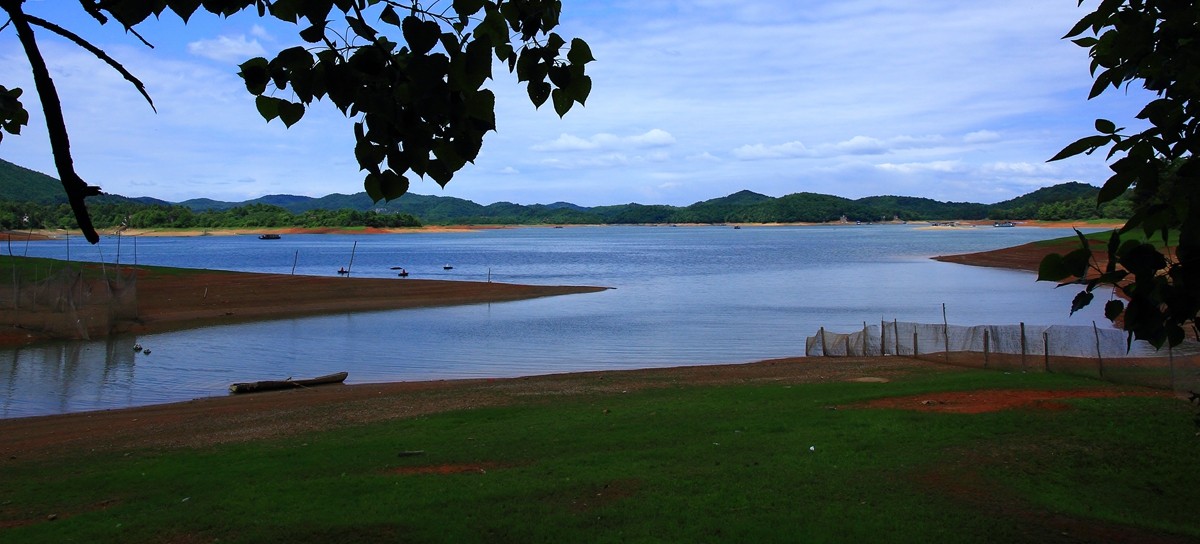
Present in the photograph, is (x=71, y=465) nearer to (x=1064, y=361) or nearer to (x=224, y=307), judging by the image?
(x=1064, y=361)

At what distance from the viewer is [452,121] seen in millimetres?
2936

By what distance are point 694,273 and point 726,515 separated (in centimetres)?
6489

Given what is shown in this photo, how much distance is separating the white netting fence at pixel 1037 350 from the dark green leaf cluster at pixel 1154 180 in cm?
1091

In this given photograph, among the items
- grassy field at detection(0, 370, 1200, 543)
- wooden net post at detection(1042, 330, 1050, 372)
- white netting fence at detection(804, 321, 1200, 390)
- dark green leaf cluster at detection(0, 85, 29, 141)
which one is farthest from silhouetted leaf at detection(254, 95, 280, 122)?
wooden net post at detection(1042, 330, 1050, 372)

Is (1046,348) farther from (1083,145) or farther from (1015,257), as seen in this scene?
(1015,257)

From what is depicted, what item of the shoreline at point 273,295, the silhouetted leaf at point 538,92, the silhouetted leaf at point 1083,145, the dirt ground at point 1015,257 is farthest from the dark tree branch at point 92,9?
the dirt ground at point 1015,257

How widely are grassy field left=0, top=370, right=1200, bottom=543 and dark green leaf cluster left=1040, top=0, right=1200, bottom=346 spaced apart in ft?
14.5

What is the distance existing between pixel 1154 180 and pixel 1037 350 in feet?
58.2

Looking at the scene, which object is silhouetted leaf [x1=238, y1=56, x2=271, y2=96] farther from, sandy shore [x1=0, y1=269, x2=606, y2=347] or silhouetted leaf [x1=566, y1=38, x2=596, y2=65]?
sandy shore [x1=0, y1=269, x2=606, y2=347]

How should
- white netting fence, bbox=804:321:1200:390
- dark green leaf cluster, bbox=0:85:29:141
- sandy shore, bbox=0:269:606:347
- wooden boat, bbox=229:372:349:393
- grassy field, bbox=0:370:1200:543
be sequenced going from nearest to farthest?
1. dark green leaf cluster, bbox=0:85:29:141
2. grassy field, bbox=0:370:1200:543
3. white netting fence, bbox=804:321:1200:390
4. wooden boat, bbox=229:372:349:393
5. sandy shore, bbox=0:269:606:347

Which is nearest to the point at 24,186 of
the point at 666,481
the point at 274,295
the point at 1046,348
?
the point at 274,295

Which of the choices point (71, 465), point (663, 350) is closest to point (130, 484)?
point (71, 465)

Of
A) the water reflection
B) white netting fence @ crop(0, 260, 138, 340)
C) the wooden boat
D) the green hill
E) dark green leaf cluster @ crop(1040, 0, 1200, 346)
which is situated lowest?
the water reflection

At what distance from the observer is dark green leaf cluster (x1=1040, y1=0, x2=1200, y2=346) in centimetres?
289
